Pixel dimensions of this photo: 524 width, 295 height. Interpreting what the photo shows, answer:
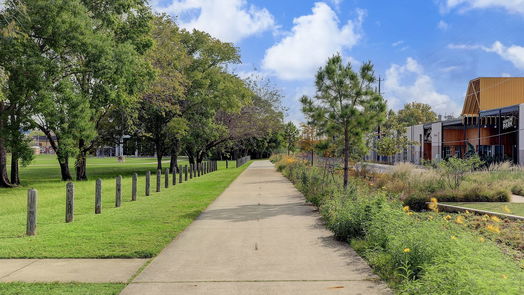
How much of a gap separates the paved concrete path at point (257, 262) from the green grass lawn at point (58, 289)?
0.76 feet

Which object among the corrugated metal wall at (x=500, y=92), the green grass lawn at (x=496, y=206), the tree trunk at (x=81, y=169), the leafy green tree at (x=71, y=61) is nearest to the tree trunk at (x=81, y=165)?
the tree trunk at (x=81, y=169)

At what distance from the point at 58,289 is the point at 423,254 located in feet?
14.8

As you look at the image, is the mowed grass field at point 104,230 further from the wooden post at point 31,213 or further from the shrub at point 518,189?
the shrub at point 518,189

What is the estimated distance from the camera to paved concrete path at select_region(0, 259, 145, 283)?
6.06m

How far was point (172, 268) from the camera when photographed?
653 centimetres

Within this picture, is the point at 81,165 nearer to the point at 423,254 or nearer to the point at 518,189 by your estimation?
the point at 518,189

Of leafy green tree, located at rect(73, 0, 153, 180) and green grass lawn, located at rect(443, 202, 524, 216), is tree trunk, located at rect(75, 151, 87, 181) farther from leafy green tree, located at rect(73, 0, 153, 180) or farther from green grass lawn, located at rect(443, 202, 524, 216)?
green grass lawn, located at rect(443, 202, 524, 216)

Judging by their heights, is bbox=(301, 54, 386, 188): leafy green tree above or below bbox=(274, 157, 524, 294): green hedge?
above

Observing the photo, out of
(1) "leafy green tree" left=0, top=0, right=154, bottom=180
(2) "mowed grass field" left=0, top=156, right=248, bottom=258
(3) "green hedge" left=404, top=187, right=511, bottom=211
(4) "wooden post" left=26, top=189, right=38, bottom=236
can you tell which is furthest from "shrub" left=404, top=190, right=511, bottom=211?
(1) "leafy green tree" left=0, top=0, right=154, bottom=180

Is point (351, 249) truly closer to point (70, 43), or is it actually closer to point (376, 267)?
point (376, 267)

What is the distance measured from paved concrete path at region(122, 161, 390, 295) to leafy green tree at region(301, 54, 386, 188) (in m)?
5.33

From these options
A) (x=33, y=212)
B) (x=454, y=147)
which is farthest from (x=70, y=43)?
(x=454, y=147)

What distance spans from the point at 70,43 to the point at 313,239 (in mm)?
18941

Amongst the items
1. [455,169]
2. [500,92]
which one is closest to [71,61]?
[455,169]
